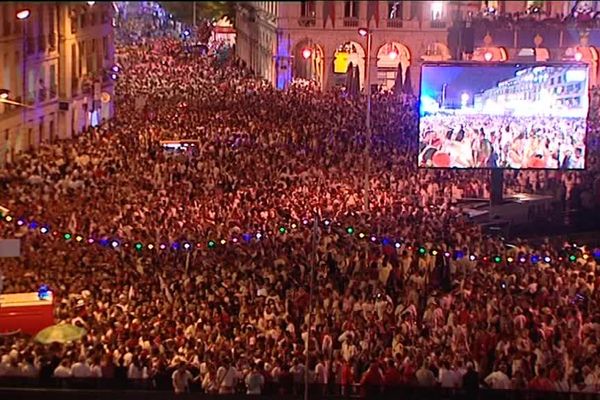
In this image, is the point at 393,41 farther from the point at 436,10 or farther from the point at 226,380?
the point at 226,380

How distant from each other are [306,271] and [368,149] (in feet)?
9.08

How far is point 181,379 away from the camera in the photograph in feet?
21.1

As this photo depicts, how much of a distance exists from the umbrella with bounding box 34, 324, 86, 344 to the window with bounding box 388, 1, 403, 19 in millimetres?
5373

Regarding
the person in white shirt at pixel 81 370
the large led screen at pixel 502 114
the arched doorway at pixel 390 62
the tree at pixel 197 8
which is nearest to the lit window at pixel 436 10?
the arched doorway at pixel 390 62

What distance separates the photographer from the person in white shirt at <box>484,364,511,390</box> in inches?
250

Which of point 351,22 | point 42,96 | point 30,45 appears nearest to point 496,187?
point 351,22

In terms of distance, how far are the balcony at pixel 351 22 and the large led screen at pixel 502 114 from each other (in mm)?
987

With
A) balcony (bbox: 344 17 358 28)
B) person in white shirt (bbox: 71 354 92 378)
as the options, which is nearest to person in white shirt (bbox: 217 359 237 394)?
person in white shirt (bbox: 71 354 92 378)

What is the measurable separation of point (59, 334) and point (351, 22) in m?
5.47

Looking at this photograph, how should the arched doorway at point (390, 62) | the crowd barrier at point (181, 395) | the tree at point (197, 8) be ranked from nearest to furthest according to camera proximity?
the tree at point (197, 8) → the crowd barrier at point (181, 395) → the arched doorway at point (390, 62)

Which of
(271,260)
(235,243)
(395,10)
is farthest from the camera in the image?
(395,10)

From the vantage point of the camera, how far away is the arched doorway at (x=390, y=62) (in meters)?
11.1

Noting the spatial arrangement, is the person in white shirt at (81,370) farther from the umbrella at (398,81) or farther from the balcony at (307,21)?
the umbrella at (398,81)

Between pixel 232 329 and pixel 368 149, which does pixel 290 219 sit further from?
pixel 232 329
